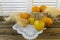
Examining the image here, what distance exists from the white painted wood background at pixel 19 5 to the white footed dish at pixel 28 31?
353 millimetres

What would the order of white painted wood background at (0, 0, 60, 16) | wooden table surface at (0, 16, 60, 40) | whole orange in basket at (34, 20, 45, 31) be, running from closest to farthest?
whole orange in basket at (34, 20, 45, 31)
wooden table surface at (0, 16, 60, 40)
white painted wood background at (0, 0, 60, 16)

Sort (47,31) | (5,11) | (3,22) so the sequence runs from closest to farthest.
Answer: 1. (47,31)
2. (3,22)
3. (5,11)

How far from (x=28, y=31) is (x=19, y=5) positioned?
43 cm

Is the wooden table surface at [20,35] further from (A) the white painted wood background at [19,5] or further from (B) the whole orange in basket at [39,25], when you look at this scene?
(A) the white painted wood background at [19,5]

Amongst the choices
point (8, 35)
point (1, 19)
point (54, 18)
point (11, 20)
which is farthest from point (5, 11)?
point (54, 18)

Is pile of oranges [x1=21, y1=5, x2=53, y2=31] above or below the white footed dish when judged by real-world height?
above

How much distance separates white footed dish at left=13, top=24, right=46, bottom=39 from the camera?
1030 millimetres

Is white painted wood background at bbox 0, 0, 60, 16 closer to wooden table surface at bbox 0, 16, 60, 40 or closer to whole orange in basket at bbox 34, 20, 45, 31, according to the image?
wooden table surface at bbox 0, 16, 60, 40

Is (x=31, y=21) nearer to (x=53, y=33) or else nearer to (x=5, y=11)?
(x=53, y=33)

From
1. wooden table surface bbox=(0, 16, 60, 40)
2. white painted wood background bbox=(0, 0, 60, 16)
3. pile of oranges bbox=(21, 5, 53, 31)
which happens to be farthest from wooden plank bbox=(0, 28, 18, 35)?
white painted wood background bbox=(0, 0, 60, 16)

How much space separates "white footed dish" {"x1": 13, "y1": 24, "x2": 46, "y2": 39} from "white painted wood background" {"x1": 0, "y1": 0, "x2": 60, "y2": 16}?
1.16 feet

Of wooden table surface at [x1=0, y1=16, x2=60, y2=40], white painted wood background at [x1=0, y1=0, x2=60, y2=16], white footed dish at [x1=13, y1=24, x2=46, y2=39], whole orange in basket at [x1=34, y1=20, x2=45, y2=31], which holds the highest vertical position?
white painted wood background at [x1=0, y1=0, x2=60, y2=16]

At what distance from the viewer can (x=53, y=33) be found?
3.80 feet

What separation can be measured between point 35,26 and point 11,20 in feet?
0.82
